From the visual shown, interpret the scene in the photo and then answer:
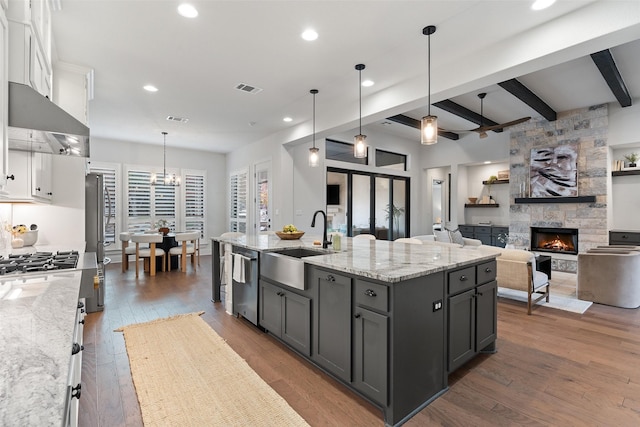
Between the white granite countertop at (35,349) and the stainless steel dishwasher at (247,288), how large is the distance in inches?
71.5

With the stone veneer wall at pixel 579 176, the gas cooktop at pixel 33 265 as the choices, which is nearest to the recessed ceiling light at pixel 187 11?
the gas cooktop at pixel 33 265

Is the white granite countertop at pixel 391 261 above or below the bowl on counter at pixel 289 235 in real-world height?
below

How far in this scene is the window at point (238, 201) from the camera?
795 cm

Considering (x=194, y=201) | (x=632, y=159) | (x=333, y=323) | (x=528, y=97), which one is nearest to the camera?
(x=333, y=323)

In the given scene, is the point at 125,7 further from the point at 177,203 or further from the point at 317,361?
the point at 177,203

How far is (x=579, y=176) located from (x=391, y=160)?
3927 mm

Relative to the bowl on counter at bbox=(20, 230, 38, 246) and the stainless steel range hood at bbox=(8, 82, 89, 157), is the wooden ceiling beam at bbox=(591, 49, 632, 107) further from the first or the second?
the bowl on counter at bbox=(20, 230, 38, 246)

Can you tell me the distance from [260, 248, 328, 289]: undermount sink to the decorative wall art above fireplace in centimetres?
568

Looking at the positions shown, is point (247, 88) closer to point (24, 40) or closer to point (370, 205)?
point (24, 40)

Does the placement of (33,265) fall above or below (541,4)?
below

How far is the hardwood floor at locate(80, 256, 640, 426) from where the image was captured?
1949 millimetres

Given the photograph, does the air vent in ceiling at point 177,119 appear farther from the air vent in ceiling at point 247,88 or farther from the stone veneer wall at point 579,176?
the stone veneer wall at point 579,176

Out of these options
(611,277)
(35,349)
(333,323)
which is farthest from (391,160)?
(35,349)

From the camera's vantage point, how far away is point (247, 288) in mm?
3410
